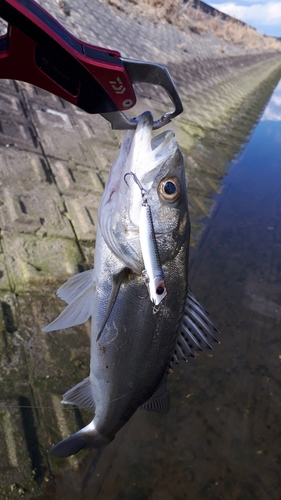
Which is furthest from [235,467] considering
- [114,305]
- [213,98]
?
[213,98]

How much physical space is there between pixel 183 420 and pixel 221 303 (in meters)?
1.41

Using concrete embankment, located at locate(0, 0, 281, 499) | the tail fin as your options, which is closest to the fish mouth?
the tail fin

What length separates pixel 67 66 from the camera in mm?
1536

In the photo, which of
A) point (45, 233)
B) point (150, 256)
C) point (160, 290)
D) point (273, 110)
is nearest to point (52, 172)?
point (45, 233)

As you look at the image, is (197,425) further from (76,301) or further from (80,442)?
(76,301)

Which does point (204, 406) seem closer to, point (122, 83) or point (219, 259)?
point (219, 259)

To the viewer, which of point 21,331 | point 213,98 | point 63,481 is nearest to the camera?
point 63,481

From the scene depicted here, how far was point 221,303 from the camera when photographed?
13.1 feet

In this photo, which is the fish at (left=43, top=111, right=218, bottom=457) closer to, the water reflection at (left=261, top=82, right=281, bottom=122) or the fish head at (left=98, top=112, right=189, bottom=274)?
the fish head at (left=98, top=112, right=189, bottom=274)

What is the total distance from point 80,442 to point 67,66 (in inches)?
75.4

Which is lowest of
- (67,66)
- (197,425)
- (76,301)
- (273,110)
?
(197,425)

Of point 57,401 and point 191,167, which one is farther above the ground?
point 191,167

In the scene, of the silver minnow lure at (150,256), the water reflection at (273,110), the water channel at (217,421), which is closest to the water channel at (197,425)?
the water channel at (217,421)

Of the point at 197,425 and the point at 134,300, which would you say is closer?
the point at 134,300
